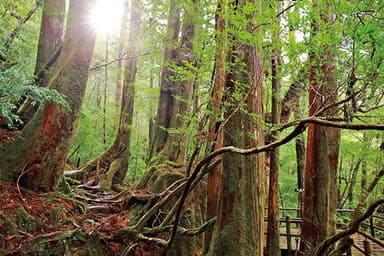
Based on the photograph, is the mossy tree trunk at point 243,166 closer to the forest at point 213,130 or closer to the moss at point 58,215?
the forest at point 213,130

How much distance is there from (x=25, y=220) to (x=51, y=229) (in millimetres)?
395

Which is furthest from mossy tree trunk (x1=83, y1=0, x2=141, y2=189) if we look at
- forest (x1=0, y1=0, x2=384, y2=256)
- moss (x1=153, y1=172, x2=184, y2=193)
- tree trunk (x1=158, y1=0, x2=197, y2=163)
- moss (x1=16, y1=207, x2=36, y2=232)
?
moss (x1=16, y1=207, x2=36, y2=232)

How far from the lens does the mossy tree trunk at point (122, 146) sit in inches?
384

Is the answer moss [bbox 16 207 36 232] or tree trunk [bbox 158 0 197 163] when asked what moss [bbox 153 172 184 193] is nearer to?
tree trunk [bbox 158 0 197 163]

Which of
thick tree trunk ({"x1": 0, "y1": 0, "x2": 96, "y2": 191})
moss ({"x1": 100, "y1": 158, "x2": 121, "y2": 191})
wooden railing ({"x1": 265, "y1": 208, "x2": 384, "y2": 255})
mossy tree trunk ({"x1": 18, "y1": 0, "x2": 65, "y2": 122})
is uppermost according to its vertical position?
mossy tree trunk ({"x1": 18, "y1": 0, "x2": 65, "y2": 122})

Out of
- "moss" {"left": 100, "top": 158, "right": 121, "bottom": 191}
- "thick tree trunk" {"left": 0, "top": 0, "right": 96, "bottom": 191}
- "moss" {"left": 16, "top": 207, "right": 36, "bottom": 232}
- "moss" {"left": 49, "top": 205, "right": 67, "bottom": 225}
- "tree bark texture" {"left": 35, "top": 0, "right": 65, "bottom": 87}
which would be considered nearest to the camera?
"moss" {"left": 16, "top": 207, "right": 36, "bottom": 232}

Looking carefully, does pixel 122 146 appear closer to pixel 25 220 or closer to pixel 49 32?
pixel 49 32

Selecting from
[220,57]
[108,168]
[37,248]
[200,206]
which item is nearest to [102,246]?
[37,248]

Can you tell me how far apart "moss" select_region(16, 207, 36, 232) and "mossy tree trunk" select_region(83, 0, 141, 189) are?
4.49 m

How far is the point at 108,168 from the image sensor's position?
10.0 metres

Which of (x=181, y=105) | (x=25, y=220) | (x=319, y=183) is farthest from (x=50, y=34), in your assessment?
(x=319, y=183)

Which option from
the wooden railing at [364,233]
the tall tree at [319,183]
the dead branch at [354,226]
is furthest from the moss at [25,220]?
the tall tree at [319,183]

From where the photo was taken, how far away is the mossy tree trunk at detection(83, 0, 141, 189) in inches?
A: 384

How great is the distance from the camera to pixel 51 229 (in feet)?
15.8
